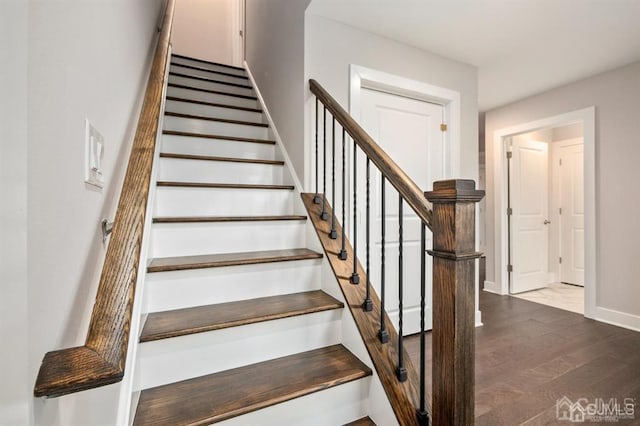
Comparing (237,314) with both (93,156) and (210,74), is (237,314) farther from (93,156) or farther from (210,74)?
(210,74)

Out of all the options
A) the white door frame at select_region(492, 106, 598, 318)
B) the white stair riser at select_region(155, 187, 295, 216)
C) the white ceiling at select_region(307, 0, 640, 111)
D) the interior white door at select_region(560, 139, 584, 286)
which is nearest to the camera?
the white stair riser at select_region(155, 187, 295, 216)

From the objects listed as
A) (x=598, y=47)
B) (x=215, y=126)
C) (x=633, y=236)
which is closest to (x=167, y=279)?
(x=215, y=126)

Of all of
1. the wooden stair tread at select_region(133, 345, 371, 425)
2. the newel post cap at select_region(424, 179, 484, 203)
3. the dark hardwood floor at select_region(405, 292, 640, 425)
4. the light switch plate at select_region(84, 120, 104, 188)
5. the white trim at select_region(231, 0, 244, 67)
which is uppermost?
the white trim at select_region(231, 0, 244, 67)

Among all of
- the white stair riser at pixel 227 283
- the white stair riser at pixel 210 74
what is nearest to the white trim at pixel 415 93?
the white stair riser at pixel 227 283

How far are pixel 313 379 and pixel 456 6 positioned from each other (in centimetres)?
234

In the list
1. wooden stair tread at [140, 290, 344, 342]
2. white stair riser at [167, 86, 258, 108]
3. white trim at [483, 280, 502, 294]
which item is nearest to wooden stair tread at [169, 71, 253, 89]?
white stair riser at [167, 86, 258, 108]

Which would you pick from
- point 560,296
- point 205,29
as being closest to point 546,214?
point 560,296

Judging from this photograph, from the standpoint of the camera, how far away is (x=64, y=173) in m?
0.62

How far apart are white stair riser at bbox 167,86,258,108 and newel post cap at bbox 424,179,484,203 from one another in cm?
276

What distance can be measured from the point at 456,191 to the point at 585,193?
3.21m

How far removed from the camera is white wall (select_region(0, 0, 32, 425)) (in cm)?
38

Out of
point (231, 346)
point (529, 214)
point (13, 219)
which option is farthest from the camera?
point (529, 214)

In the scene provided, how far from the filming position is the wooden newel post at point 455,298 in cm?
98

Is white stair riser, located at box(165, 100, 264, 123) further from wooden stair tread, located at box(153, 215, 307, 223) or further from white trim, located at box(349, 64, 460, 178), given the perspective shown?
wooden stair tread, located at box(153, 215, 307, 223)
